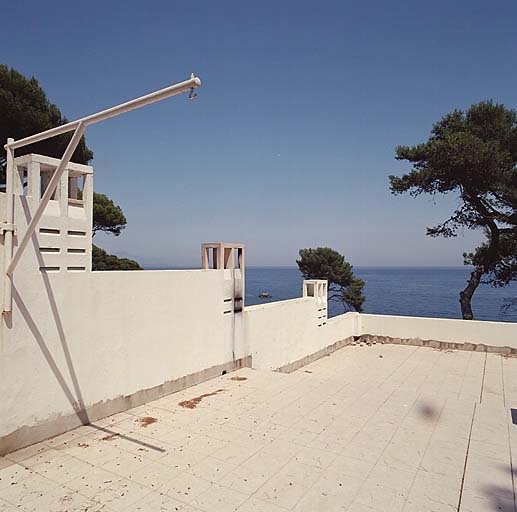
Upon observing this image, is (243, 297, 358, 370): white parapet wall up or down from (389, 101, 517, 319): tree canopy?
down

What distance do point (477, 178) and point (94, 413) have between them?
11438mm

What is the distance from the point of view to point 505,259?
12453 millimetres

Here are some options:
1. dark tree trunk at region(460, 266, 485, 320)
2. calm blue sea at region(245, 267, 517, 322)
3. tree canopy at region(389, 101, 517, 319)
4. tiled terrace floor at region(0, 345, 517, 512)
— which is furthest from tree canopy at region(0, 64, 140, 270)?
calm blue sea at region(245, 267, 517, 322)

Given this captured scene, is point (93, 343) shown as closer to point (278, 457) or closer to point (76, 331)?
point (76, 331)

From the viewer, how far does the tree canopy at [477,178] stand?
11117 millimetres

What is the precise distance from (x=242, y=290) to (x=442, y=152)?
26.4ft

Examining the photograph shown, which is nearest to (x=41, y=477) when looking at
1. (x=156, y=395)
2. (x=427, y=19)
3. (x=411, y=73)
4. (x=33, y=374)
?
(x=33, y=374)

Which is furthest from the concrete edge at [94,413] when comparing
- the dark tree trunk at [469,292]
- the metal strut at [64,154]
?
the dark tree trunk at [469,292]

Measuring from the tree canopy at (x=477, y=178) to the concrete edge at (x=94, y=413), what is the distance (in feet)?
30.1

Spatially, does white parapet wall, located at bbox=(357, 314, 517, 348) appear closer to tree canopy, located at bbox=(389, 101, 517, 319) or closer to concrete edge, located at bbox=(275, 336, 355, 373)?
concrete edge, located at bbox=(275, 336, 355, 373)

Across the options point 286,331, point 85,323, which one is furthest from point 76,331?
point 286,331

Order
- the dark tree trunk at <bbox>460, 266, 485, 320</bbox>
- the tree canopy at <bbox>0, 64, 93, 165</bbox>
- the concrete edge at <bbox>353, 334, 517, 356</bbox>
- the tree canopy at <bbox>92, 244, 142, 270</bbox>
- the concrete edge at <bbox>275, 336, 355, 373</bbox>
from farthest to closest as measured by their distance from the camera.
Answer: the tree canopy at <bbox>92, 244, 142, 270</bbox> → the dark tree trunk at <bbox>460, 266, 485, 320</bbox> → the tree canopy at <bbox>0, 64, 93, 165</bbox> → the concrete edge at <bbox>353, 334, 517, 356</bbox> → the concrete edge at <bbox>275, 336, 355, 373</bbox>

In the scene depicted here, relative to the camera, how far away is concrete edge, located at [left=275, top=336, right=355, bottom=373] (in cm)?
818

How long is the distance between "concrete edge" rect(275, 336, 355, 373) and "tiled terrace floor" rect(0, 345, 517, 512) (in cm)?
247
